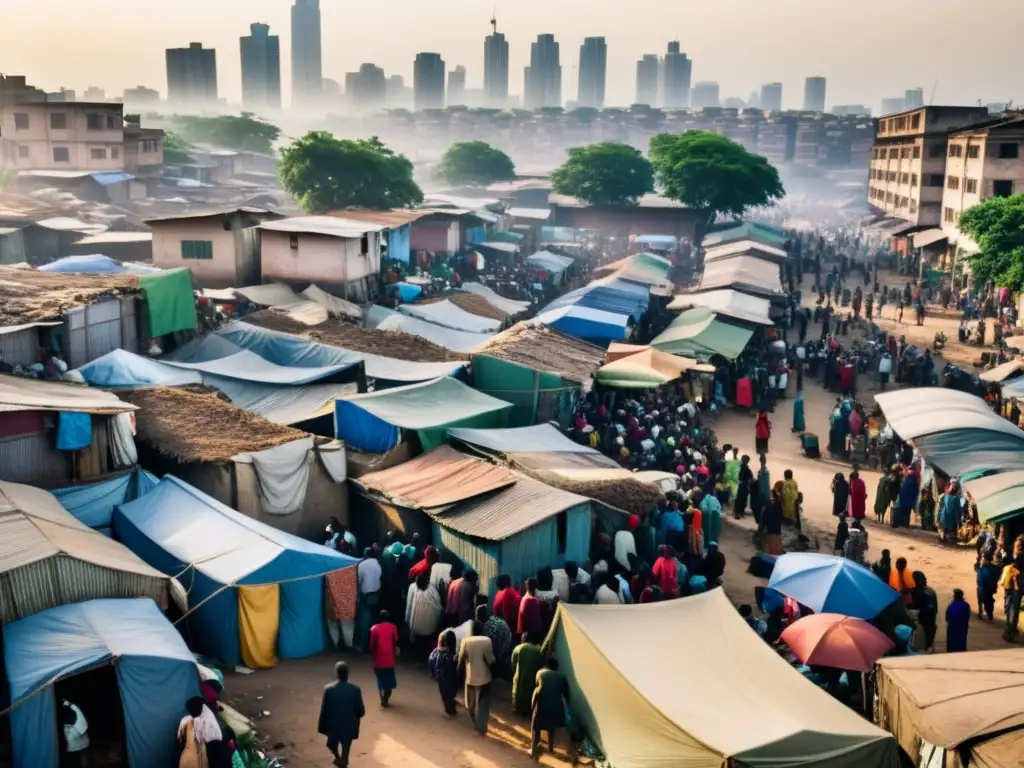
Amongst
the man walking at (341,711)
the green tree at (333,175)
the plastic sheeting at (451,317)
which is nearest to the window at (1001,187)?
the green tree at (333,175)

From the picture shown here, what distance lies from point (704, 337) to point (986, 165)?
85.1 ft

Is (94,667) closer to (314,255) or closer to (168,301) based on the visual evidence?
(168,301)

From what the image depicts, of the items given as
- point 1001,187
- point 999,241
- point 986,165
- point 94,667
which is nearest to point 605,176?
point 986,165

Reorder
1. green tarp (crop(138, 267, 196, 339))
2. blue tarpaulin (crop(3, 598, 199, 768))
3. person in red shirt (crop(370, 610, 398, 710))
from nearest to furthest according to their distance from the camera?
blue tarpaulin (crop(3, 598, 199, 768))
person in red shirt (crop(370, 610, 398, 710))
green tarp (crop(138, 267, 196, 339))

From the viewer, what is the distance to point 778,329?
93.1 ft

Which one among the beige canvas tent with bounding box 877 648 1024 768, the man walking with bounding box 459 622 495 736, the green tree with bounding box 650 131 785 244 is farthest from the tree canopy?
the beige canvas tent with bounding box 877 648 1024 768

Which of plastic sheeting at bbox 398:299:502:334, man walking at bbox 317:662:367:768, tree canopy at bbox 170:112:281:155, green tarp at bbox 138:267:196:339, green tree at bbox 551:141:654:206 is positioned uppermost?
tree canopy at bbox 170:112:281:155

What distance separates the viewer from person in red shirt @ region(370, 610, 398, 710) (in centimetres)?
938

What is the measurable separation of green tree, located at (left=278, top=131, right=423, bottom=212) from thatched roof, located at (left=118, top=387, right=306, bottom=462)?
28.8 metres

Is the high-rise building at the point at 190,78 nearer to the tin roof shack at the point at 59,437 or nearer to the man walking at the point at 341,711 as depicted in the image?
the tin roof shack at the point at 59,437

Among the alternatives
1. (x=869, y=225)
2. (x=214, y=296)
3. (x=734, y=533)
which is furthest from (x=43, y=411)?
(x=869, y=225)

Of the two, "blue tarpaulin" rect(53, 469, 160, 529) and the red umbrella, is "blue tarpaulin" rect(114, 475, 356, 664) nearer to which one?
"blue tarpaulin" rect(53, 469, 160, 529)

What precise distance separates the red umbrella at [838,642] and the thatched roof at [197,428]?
6.06 m

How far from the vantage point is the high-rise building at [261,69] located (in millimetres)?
191375
